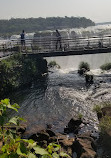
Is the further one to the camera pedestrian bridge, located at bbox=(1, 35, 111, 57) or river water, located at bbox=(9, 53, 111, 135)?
pedestrian bridge, located at bbox=(1, 35, 111, 57)

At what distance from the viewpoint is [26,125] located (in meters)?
11.8

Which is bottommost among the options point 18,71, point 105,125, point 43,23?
point 105,125

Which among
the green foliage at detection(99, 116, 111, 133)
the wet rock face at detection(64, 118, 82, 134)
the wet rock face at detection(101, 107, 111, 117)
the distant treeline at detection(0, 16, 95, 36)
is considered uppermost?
the distant treeline at detection(0, 16, 95, 36)

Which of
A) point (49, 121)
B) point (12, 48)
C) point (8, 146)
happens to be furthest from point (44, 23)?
point (8, 146)

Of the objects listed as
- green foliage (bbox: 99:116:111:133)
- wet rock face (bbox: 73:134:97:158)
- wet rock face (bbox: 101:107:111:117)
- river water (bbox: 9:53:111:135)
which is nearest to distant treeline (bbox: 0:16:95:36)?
river water (bbox: 9:53:111:135)

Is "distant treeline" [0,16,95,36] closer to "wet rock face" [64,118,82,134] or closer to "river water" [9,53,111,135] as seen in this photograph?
"river water" [9,53,111,135]

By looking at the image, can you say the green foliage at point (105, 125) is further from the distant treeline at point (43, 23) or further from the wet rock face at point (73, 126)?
the distant treeline at point (43, 23)

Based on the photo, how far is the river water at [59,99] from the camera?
40.2 feet

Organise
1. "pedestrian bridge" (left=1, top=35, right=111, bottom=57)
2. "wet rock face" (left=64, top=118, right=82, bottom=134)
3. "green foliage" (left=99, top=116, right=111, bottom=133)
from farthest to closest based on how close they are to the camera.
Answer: "pedestrian bridge" (left=1, top=35, right=111, bottom=57) < "wet rock face" (left=64, top=118, right=82, bottom=134) < "green foliage" (left=99, top=116, right=111, bottom=133)

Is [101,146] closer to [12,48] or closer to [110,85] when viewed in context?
[110,85]

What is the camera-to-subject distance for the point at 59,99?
1611 centimetres

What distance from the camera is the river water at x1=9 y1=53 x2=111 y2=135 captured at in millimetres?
12250

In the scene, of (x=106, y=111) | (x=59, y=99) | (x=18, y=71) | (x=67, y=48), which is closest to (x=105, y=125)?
→ (x=106, y=111)

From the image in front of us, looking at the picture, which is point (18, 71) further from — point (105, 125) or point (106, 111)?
point (105, 125)
